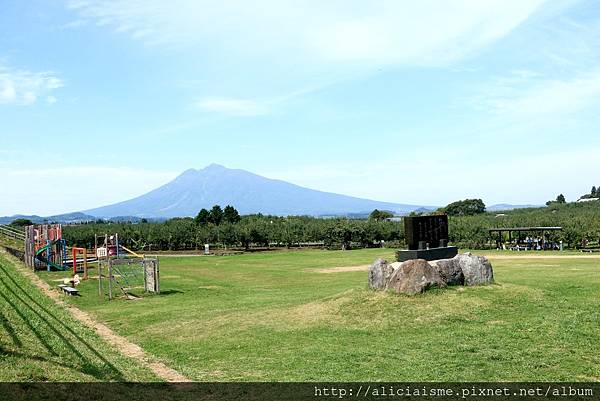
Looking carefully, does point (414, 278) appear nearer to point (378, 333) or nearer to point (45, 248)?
point (378, 333)

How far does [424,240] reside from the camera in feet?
71.8

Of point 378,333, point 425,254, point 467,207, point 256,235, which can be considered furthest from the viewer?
point 467,207

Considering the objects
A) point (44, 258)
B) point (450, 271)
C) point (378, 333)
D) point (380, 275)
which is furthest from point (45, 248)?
point (378, 333)

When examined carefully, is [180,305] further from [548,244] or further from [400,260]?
[548,244]

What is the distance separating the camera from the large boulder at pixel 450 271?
20047 millimetres

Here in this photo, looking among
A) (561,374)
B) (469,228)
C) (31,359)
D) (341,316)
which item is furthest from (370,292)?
(469,228)

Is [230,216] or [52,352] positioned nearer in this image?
[52,352]

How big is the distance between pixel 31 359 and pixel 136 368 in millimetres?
2672

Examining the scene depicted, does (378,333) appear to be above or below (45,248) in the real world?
below

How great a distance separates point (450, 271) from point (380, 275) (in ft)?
8.79

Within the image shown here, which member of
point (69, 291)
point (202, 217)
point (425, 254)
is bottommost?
point (69, 291)

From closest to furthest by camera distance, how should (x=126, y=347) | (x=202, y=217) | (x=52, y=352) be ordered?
(x=52, y=352) → (x=126, y=347) → (x=202, y=217)

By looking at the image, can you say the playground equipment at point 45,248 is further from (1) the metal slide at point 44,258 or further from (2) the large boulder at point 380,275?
(2) the large boulder at point 380,275

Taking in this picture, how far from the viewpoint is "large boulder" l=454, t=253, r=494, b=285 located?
2017 cm
